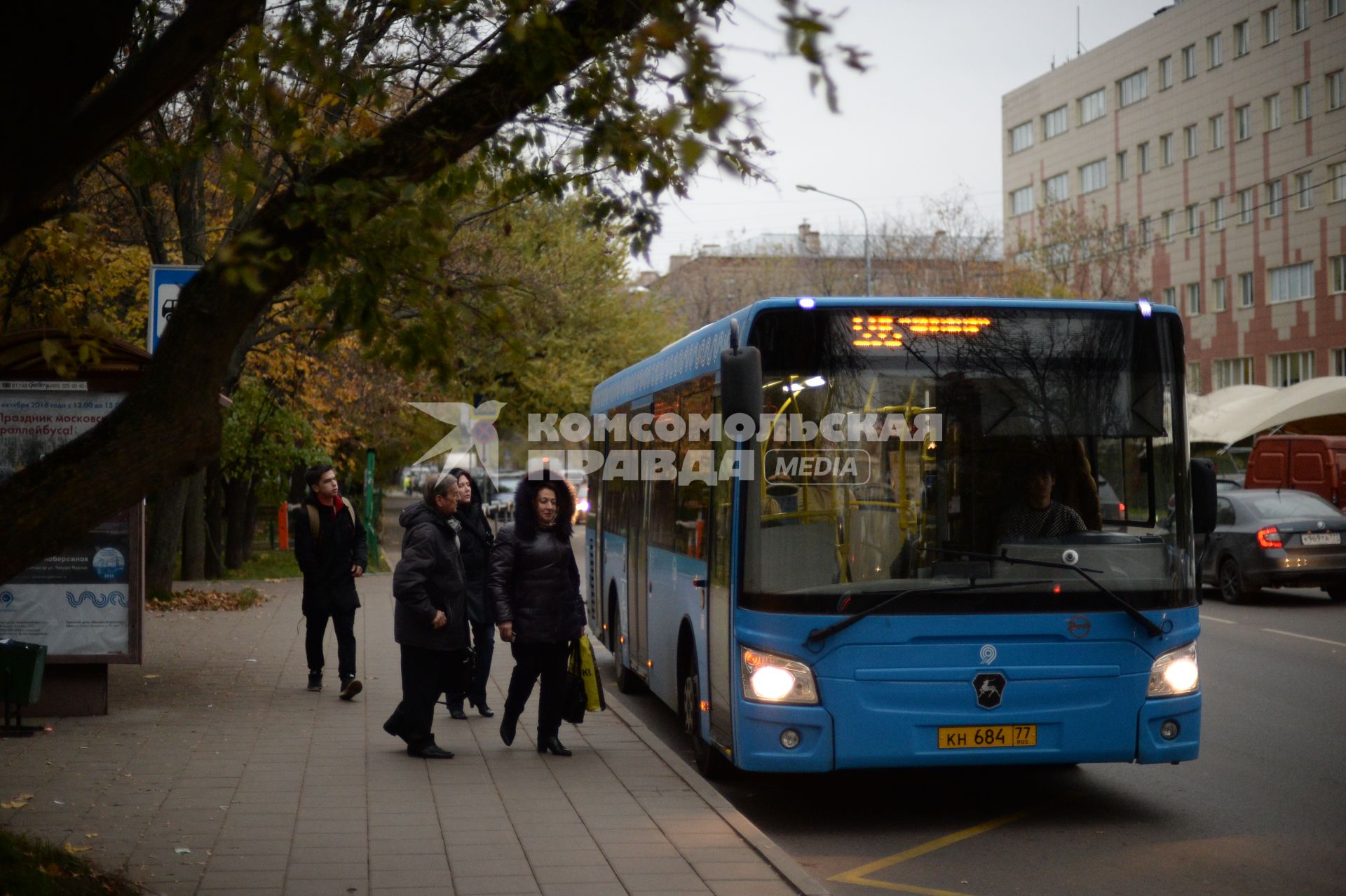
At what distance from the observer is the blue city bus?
7594 millimetres

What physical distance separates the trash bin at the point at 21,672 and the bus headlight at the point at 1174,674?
6670 millimetres

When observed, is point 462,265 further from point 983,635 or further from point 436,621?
point 983,635

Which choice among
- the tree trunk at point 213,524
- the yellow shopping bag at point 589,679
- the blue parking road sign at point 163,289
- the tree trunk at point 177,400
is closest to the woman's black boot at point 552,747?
the yellow shopping bag at point 589,679

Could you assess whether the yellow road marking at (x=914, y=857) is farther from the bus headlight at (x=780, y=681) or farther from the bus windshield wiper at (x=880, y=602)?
the bus windshield wiper at (x=880, y=602)

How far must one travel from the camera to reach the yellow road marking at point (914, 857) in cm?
661

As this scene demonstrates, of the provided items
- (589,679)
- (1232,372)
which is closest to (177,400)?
(589,679)

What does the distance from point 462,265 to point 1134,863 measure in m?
17.8

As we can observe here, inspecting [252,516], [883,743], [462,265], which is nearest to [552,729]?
[883,743]

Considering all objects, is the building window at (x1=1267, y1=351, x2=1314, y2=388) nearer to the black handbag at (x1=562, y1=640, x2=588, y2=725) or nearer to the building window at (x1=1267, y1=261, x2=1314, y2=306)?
the building window at (x1=1267, y1=261, x2=1314, y2=306)

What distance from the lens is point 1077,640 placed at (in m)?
7.72

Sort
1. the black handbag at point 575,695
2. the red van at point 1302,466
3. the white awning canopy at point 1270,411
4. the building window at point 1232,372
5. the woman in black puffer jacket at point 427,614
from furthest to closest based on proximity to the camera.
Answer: the building window at point 1232,372, the white awning canopy at point 1270,411, the red van at point 1302,466, the black handbag at point 575,695, the woman in black puffer jacket at point 427,614

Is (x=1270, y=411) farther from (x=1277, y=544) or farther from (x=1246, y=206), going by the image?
(x=1277, y=544)

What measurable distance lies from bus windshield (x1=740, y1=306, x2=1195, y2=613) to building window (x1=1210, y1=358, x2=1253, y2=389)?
50842 mm

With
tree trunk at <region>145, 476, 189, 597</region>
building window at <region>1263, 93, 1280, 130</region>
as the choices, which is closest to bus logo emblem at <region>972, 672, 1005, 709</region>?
Answer: tree trunk at <region>145, 476, 189, 597</region>
